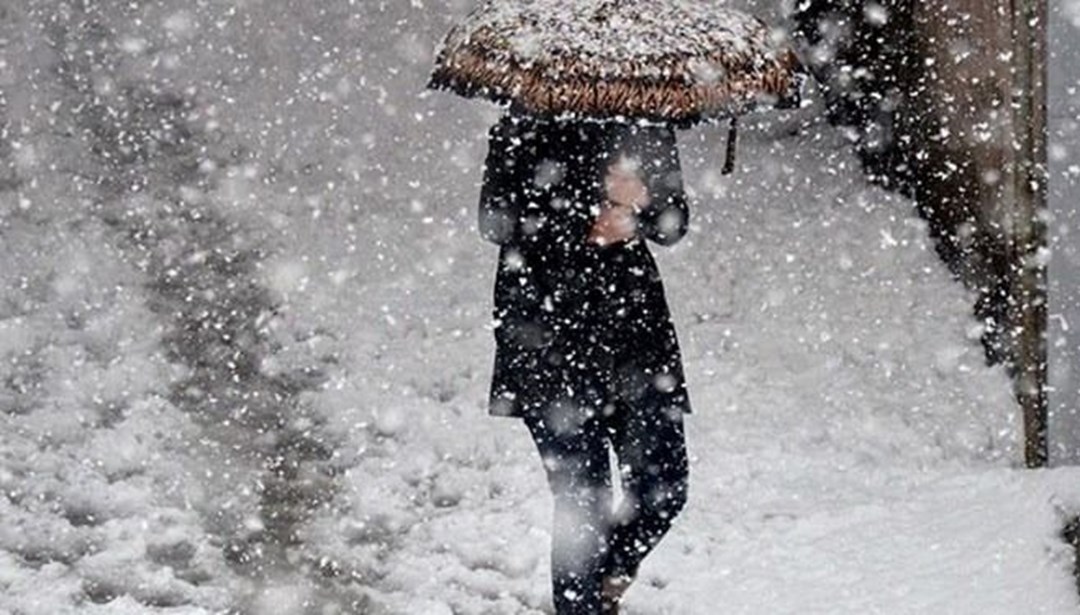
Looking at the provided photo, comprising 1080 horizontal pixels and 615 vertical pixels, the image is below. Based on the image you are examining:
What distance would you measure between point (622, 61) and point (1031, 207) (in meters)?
2.85

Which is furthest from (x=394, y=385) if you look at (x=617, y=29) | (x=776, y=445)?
(x=617, y=29)

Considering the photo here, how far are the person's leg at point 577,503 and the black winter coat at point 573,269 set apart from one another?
0.08 metres

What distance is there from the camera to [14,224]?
9.34 m

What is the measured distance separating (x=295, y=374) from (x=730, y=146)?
11.0ft

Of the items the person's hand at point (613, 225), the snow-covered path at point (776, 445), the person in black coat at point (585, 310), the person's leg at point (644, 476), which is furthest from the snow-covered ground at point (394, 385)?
the person's hand at point (613, 225)

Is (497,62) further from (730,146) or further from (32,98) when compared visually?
(32,98)

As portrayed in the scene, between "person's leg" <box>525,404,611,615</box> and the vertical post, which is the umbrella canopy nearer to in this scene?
"person's leg" <box>525,404,611,615</box>

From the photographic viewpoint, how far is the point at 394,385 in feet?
24.7

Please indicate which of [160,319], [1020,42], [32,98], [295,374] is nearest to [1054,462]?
[1020,42]

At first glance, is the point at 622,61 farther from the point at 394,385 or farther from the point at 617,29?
the point at 394,385

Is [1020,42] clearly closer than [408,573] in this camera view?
No

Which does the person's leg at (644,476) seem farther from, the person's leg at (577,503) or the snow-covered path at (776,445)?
the snow-covered path at (776,445)

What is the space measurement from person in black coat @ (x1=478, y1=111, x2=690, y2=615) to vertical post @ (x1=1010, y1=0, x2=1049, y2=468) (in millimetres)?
2289

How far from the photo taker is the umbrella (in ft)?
13.8
